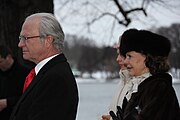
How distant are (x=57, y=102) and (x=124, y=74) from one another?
5.18 feet

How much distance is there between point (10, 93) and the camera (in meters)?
5.55

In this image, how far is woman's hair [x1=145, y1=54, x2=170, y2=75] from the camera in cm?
383

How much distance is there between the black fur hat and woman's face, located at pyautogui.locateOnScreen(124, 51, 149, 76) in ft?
0.13

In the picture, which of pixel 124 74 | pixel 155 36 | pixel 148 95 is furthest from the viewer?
pixel 124 74

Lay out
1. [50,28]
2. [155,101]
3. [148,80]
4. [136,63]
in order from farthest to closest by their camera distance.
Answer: [136,63], [148,80], [155,101], [50,28]

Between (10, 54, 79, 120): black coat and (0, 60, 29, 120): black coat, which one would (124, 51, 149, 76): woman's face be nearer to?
(10, 54, 79, 120): black coat

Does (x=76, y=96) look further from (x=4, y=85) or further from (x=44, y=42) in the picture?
(x=4, y=85)

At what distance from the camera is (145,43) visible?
3.97 meters

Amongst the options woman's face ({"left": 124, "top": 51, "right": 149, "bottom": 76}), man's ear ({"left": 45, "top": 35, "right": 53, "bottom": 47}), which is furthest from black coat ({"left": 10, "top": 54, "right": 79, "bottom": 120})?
woman's face ({"left": 124, "top": 51, "right": 149, "bottom": 76})

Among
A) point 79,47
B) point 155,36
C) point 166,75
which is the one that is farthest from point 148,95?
point 79,47

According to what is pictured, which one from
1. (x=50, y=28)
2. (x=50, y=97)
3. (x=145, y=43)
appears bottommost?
(x=50, y=97)

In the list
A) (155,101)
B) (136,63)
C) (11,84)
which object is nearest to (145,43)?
(136,63)

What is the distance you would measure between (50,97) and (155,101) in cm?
80

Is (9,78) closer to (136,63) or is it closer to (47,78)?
(136,63)
